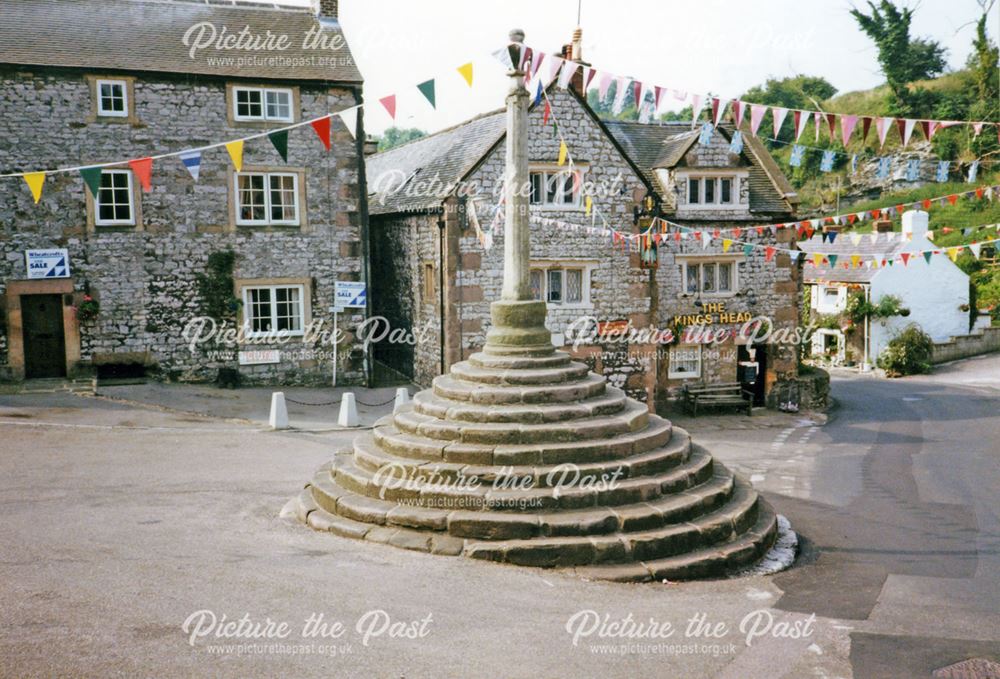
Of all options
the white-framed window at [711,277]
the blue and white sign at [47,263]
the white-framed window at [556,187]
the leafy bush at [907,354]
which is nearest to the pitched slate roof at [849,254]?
the leafy bush at [907,354]

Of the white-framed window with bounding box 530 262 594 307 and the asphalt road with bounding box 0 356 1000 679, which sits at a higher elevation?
the white-framed window with bounding box 530 262 594 307

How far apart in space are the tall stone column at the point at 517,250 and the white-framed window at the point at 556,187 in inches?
372

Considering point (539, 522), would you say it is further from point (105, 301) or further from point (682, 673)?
point (105, 301)

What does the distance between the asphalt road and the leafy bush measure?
73.5 ft

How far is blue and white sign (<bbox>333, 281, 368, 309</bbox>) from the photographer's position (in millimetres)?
20047

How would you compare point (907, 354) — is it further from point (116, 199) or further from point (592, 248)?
point (116, 199)

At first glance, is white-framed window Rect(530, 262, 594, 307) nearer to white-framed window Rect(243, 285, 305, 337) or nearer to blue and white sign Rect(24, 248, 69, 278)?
white-framed window Rect(243, 285, 305, 337)

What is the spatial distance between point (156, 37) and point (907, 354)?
99.4 ft

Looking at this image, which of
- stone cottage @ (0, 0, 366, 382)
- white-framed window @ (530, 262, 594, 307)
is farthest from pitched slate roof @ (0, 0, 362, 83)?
white-framed window @ (530, 262, 594, 307)

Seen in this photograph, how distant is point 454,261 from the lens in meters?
19.4

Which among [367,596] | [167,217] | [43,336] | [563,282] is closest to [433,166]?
[563,282]

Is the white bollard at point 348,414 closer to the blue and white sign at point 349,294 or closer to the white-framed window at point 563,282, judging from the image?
the blue and white sign at point 349,294

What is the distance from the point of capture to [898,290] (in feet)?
111

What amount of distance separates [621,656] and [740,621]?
4.42ft
